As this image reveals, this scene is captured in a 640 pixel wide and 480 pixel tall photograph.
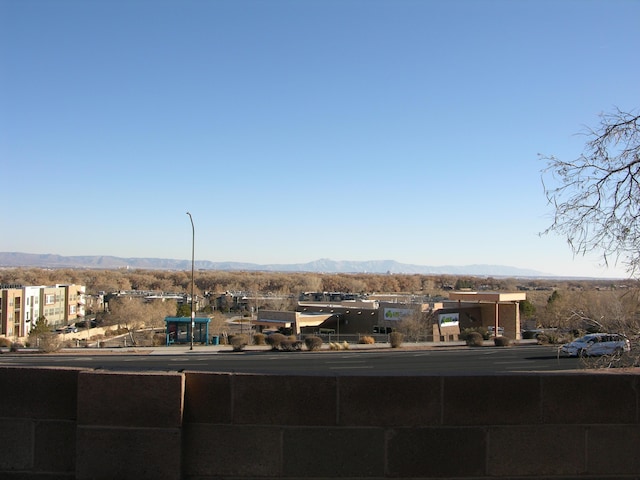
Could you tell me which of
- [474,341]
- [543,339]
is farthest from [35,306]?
[543,339]

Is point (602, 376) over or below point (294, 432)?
over

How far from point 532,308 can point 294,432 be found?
8038cm

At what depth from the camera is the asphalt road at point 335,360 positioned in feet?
86.8

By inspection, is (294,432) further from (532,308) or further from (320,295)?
(320,295)

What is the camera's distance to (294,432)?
439 cm

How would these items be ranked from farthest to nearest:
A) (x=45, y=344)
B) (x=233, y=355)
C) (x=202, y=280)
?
(x=202, y=280) → (x=45, y=344) → (x=233, y=355)

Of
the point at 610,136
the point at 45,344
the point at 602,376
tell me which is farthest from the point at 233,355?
the point at 602,376

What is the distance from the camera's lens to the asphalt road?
26.5 meters

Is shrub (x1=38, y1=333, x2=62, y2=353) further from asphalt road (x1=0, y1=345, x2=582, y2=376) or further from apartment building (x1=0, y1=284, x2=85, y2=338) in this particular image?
apartment building (x1=0, y1=284, x2=85, y2=338)

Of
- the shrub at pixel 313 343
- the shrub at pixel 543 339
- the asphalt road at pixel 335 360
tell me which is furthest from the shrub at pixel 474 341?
the shrub at pixel 313 343

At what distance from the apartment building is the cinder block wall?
7216 centimetres

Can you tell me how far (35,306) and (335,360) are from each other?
63144 mm

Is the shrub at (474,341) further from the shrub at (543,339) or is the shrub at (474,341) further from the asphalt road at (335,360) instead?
the asphalt road at (335,360)

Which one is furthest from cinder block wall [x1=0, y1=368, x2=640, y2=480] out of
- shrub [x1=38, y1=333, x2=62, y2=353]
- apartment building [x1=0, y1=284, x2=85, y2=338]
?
apartment building [x1=0, y1=284, x2=85, y2=338]
